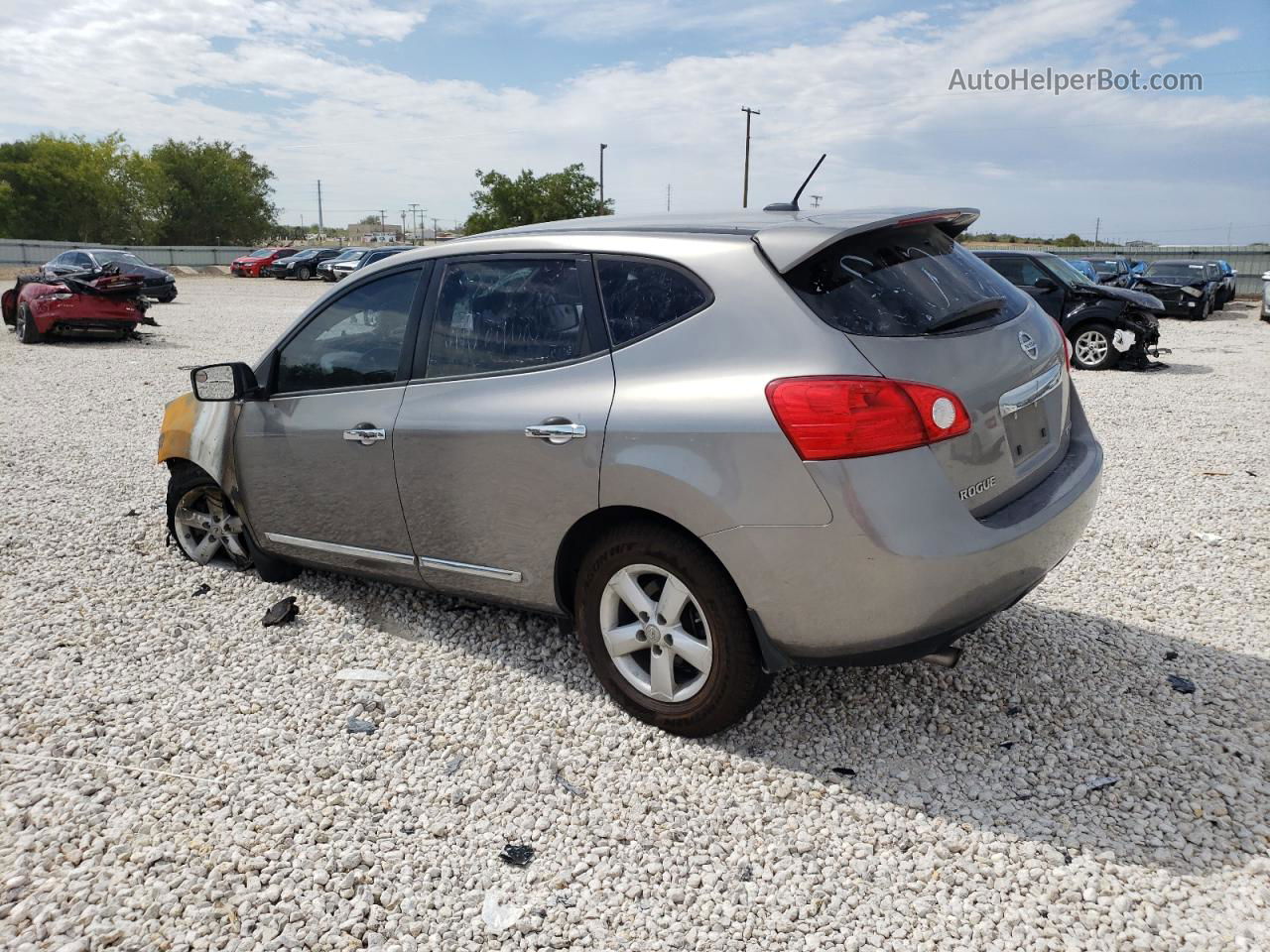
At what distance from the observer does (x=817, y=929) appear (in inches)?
98.0

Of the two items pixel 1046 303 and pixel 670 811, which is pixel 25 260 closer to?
pixel 1046 303

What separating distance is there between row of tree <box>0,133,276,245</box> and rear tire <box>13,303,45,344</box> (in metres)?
62.8

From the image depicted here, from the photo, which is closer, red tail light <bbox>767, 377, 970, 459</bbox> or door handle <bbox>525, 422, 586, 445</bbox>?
red tail light <bbox>767, 377, 970, 459</bbox>

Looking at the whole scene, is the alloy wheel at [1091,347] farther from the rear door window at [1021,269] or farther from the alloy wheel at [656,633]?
the alloy wheel at [656,633]

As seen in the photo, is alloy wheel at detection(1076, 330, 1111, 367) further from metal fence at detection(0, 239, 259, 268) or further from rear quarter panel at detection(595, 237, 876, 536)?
metal fence at detection(0, 239, 259, 268)

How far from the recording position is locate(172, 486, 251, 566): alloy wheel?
16.6 feet

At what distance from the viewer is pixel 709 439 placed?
2936 millimetres

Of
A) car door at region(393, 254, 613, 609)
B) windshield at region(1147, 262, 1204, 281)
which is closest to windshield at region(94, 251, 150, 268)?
car door at region(393, 254, 613, 609)

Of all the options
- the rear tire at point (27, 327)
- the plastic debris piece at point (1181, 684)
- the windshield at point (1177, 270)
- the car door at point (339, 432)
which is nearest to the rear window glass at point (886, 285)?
the plastic debris piece at point (1181, 684)

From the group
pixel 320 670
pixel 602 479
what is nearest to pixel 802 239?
pixel 602 479

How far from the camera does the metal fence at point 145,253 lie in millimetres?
52812

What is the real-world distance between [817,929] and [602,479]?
1.49 m

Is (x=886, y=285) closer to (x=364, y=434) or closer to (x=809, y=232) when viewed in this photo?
(x=809, y=232)

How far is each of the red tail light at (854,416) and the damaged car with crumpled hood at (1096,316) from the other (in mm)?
11720
